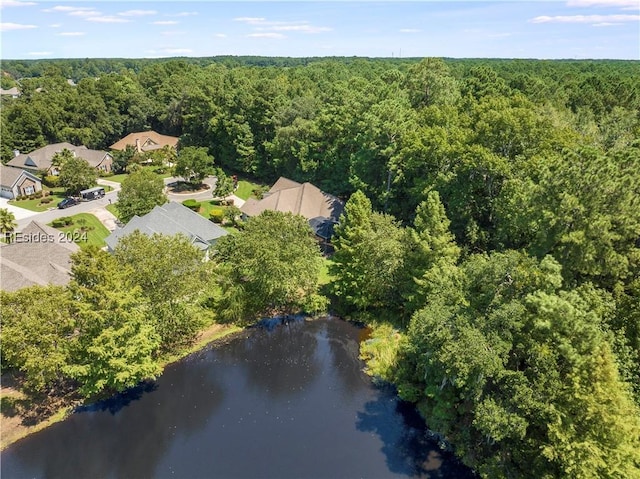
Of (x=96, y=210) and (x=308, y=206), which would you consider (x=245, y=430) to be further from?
(x=96, y=210)

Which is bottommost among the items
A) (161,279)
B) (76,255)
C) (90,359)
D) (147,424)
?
(147,424)

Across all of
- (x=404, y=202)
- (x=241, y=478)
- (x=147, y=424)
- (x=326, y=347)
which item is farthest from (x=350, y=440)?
(x=404, y=202)

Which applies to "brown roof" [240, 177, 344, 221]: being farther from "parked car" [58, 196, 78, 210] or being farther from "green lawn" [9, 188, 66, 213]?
A: "green lawn" [9, 188, 66, 213]

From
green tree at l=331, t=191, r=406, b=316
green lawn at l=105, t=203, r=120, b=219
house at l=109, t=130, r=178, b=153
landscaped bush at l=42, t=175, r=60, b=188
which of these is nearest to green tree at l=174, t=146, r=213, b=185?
green lawn at l=105, t=203, r=120, b=219

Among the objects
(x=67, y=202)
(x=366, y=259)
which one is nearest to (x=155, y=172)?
(x=67, y=202)

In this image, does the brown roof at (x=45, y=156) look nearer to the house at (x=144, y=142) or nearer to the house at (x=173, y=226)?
the house at (x=144, y=142)

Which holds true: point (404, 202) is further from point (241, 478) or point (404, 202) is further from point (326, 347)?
point (241, 478)
